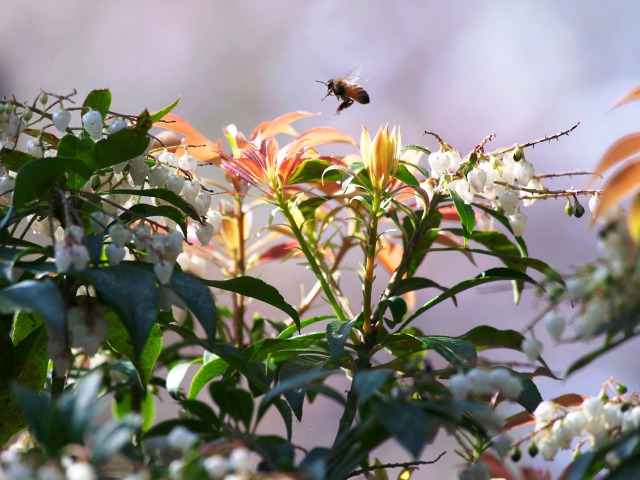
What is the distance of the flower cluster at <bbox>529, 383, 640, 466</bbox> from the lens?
2.78 ft

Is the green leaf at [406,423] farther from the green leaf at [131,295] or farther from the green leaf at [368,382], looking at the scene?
the green leaf at [131,295]

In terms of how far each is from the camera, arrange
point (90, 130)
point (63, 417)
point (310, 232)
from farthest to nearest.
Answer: point (310, 232)
point (90, 130)
point (63, 417)

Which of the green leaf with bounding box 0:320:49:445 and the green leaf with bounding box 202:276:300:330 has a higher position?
the green leaf with bounding box 202:276:300:330

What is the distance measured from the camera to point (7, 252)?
83 cm

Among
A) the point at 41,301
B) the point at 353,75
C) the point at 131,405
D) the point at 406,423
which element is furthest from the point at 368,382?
the point at 353,75

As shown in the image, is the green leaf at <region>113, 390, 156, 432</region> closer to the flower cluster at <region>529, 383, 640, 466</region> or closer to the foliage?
the foliage

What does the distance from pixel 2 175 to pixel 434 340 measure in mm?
554

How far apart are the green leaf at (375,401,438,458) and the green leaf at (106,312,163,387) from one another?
1.11 ft

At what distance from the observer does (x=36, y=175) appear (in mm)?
818

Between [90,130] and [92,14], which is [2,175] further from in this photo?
[92,14]

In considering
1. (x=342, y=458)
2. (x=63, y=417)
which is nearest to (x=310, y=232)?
(x=342, y=458)

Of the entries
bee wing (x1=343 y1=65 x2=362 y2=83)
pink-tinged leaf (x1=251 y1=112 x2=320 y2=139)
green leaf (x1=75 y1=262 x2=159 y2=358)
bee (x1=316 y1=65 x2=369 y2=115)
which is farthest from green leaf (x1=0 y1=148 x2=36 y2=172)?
bee wing (x1=343 y1=65 x2=362 y2=83)

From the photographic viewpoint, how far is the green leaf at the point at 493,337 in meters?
1.11

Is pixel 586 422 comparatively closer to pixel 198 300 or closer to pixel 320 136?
pixel 198 300
